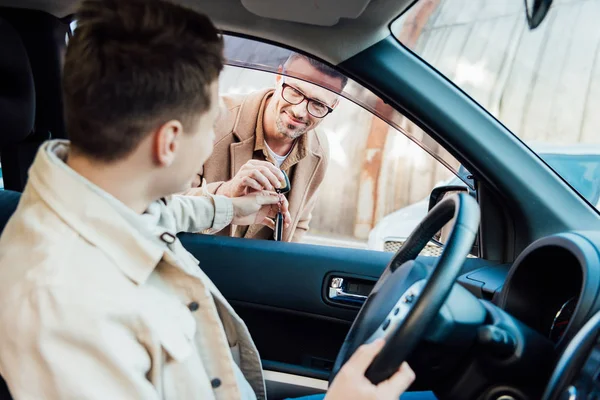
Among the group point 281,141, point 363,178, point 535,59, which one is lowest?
point 363,178

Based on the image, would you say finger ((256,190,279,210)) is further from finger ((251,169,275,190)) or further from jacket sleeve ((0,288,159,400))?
jacket sleeve ((0,288,159,400))

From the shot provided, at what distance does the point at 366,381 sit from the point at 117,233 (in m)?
0.41

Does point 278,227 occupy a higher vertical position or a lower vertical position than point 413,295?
lower

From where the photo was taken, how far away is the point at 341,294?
165cm

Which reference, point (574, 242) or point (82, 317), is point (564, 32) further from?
point (82, 317)

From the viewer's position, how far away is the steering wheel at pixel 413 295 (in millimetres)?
815

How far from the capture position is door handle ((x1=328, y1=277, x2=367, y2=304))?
1631mm

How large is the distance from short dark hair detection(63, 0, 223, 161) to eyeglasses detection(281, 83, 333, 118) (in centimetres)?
111

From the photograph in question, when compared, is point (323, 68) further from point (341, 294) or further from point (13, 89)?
point (13, 89)

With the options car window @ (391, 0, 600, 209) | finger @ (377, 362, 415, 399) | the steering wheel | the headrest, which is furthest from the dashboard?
car window @ (391, 0, 600, 209)

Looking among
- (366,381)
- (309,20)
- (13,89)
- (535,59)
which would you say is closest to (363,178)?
(535,59)

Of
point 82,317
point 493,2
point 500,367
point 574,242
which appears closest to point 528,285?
point 574,242

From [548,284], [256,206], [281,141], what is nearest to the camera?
[548,284]

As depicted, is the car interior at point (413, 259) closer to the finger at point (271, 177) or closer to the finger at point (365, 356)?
the finger at point (365, 356)
